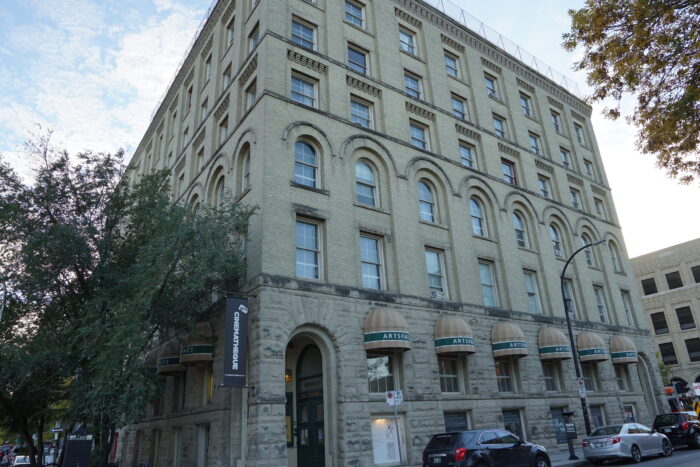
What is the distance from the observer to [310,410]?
1875 centimetres

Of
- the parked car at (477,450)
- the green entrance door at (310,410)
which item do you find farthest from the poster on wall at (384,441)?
the parked car at (477,450)

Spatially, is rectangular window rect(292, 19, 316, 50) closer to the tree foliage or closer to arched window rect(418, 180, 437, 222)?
arched window rect(418, 180, 437, 222)

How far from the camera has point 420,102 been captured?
2625 cm

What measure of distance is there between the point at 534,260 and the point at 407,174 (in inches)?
391

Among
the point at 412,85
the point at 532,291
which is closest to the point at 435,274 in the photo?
the point at 532,291

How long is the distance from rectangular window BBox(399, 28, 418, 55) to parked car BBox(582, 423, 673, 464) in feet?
68.2

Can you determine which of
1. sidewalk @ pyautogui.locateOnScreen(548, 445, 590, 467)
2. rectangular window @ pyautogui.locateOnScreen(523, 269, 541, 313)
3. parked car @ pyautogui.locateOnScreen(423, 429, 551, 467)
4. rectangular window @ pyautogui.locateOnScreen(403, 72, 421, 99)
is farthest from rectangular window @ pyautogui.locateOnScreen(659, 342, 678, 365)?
parked car @ pyautogui.locateOnScreen(423, 429, 551, 467)

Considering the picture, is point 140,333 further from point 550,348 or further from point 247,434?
point 550,348

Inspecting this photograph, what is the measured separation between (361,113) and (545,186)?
15.4m

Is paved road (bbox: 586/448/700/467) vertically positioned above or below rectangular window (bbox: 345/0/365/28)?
below

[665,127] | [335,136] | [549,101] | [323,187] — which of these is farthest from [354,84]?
[549,101]

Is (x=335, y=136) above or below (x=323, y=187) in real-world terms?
above

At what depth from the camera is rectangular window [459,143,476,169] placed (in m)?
27.8

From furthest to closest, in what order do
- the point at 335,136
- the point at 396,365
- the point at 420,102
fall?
the point at 420,102 < the point at 335,136 < the point at 396,365
